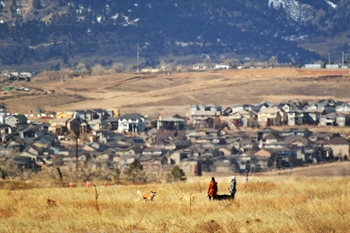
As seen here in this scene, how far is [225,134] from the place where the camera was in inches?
3029

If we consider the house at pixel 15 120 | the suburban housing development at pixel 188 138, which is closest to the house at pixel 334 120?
the suburban housing development at pixel 188 138

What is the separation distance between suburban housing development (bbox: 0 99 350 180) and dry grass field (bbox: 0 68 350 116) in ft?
27.5

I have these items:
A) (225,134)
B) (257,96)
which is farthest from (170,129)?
(257,96)

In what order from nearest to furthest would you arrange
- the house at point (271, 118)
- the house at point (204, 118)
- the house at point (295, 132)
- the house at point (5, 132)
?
the house at point (5, 132) < the house at point (295, 132) < the house at point (204, 118) < the house at point (271, 118)

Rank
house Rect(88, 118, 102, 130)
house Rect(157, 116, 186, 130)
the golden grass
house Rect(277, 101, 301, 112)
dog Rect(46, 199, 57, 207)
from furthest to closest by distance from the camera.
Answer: house Rect(277, 101, 301, 112) → house Rect(88, 118, 102, 130) → house Rect(157, 116, 186, 130) → dog Rect(46, 199, 57, 207) → the golden grass

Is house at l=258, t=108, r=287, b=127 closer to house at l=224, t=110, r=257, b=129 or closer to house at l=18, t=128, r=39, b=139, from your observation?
house at l=224, t=110, r=257, b=129

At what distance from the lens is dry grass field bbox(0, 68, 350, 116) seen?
103688 mm

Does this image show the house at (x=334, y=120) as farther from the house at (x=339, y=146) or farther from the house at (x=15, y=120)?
the house at (x=15, y=120)

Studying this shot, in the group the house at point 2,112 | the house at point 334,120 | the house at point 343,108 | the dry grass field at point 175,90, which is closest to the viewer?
the house at point 334,120

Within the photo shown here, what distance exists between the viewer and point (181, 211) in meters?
18.8

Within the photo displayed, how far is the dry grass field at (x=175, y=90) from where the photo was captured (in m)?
104

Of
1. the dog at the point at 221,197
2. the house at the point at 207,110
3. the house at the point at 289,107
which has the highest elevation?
the dog at the point at 221,197

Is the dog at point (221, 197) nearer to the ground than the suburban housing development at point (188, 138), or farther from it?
farther from it

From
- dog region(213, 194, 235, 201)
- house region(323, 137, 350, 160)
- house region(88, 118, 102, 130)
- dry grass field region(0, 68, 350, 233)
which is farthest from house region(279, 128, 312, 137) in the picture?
dog region(213, 194, 235, 201)
